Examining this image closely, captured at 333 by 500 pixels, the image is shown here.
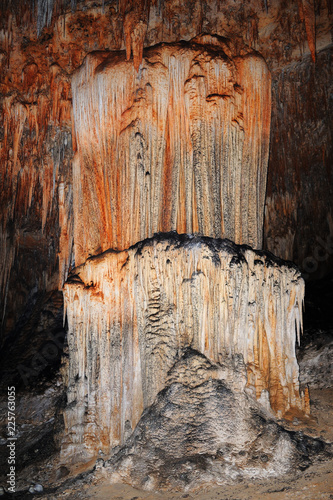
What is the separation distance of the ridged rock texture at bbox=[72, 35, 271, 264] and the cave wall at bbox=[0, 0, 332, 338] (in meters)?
0.61

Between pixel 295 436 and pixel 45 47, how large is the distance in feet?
25.5

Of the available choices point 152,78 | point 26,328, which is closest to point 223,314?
point 152,78

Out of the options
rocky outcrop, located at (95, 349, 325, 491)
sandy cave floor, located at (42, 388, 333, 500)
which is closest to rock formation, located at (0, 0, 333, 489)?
rocky outcrop, located at (95, 349, 325, 491)

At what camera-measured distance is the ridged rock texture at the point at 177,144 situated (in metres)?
8.45

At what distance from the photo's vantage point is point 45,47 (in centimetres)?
1084

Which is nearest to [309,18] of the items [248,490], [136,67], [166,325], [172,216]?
[136,67]

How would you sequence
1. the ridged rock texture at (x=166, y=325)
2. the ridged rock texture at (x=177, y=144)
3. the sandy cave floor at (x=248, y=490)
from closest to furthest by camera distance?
the sandy cave floor at (x=248, y=490) < the ridged rock texture at (x=166, y=325) < the ridged rock texture at (x=177, y=144)

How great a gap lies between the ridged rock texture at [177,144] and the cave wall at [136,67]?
0.61 m

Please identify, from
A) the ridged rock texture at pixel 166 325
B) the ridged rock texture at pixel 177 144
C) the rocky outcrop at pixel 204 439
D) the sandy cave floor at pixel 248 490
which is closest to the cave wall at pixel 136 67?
the ridged rock texture at pixel 177 144

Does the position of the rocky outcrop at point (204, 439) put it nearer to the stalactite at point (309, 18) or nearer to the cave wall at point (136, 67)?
the cave wall at point (136, 67)

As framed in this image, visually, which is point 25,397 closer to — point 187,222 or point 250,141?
point 187,222

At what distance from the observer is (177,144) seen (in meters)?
8.64

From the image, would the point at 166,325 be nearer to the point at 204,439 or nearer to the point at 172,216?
the point at 204,439

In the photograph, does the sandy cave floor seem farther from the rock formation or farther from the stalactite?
the stalactite
